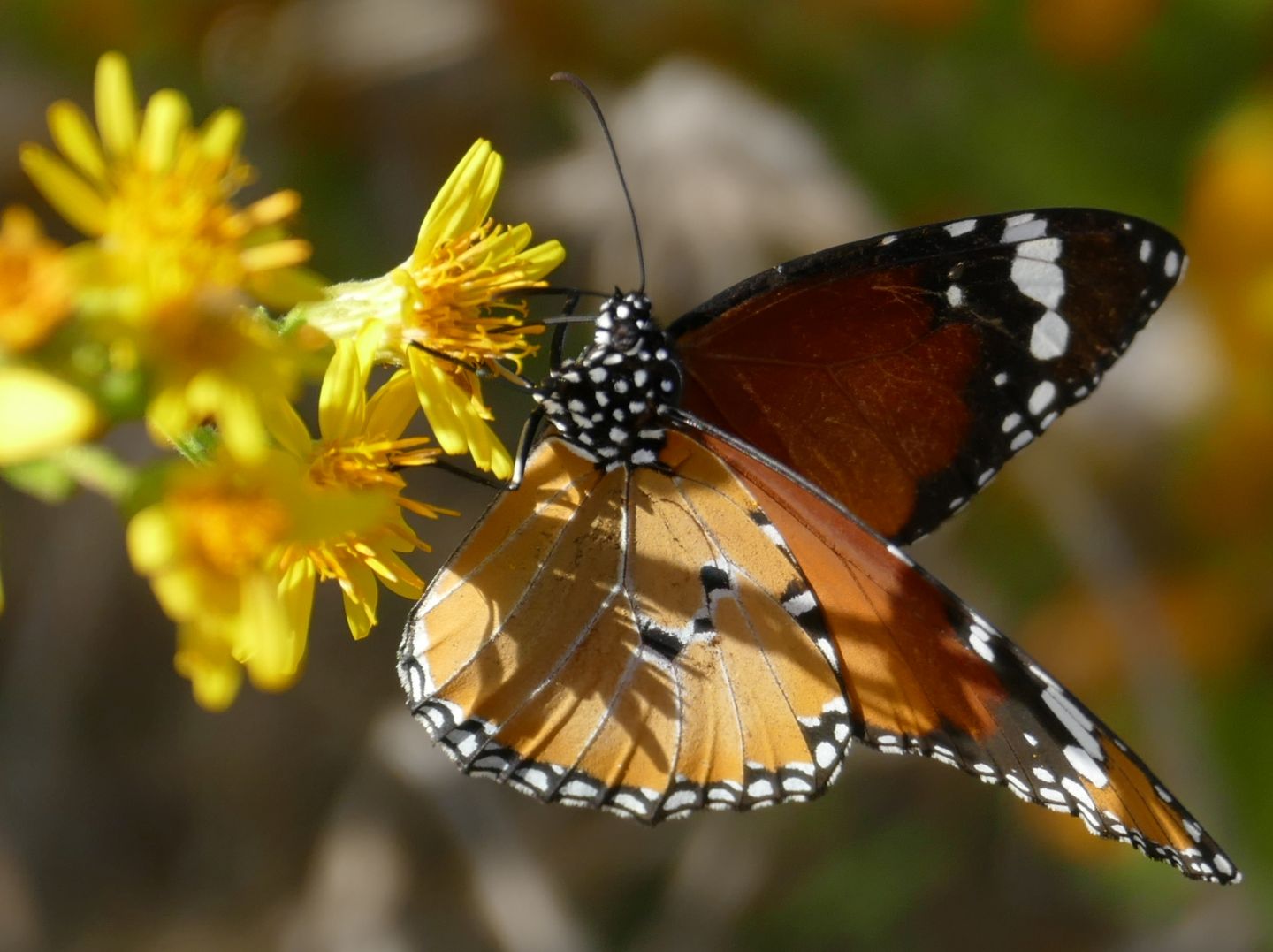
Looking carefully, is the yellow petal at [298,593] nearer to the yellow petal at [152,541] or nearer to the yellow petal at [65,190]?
the yellow petal at [152,541]

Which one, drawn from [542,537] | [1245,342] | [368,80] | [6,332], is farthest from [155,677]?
Result: [1245,342]

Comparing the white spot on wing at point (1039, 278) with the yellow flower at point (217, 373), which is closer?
the yellow flower at point (217, 373)

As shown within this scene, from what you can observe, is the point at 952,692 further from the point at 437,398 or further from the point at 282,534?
the point at 282,534

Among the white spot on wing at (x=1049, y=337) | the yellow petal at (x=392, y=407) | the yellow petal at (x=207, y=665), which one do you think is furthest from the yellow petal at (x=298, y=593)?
the white spot on wing at (x=1049, y=337)

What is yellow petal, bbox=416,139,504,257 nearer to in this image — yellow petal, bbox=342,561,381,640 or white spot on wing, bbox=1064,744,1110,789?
yellow petal, bbox=342,561,381,640

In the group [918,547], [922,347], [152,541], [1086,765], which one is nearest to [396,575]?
[152,541]

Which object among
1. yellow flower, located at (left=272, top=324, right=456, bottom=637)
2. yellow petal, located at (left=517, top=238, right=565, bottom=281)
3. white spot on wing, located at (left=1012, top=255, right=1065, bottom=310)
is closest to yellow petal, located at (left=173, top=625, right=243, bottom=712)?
yellow flower, located at (left=272, top=324, right=456, bottom=637)

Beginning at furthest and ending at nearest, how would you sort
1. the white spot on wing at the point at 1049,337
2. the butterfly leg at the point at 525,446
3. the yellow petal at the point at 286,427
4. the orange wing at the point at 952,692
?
1. the white spot on wing at the point at 1049,337
2. the butterfly leg at the point at 525,446
3. the orange wing at the point at 952,692
4. the yellow petal at the point at 286,427
